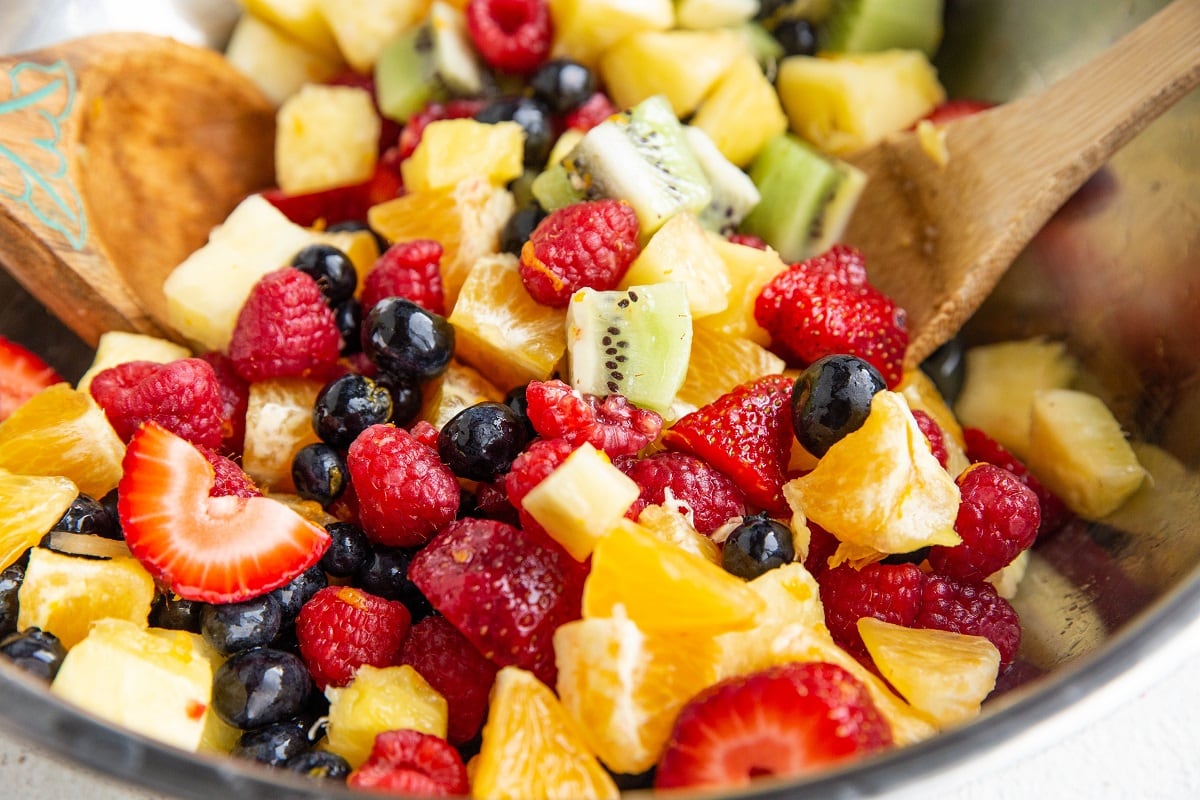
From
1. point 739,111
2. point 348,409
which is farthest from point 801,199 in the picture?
point 348,409

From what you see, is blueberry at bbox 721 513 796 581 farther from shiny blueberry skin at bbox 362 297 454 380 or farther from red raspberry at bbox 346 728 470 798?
shiny blueberry skin at bbox 362 297 454 380

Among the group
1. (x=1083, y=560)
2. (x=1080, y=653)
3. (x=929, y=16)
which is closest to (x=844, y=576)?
(x=1080, y=653)

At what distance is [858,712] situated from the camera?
3.95 ft

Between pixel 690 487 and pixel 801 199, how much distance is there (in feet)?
3.41

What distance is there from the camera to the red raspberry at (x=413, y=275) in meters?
1.96

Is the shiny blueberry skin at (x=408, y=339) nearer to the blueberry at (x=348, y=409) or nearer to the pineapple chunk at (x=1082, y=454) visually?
the blueberry at (x=348, y=409)

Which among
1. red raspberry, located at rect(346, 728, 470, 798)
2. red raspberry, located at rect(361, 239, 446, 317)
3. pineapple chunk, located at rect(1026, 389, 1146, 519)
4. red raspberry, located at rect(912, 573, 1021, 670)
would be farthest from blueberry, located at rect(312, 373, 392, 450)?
pineapple chunk, located at rect(1026, 389, 1146, 519)

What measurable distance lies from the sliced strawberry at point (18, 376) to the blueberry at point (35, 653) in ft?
2.39

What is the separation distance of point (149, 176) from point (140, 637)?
4.36 feet

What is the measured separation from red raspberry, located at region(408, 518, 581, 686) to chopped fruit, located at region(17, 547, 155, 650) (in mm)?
450

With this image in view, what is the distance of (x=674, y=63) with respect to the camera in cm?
232

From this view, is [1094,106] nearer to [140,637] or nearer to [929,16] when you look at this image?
[929,16]

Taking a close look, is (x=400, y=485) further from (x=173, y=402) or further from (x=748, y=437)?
(x=748, y=437)

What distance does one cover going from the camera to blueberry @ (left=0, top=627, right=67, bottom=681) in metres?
1.32
